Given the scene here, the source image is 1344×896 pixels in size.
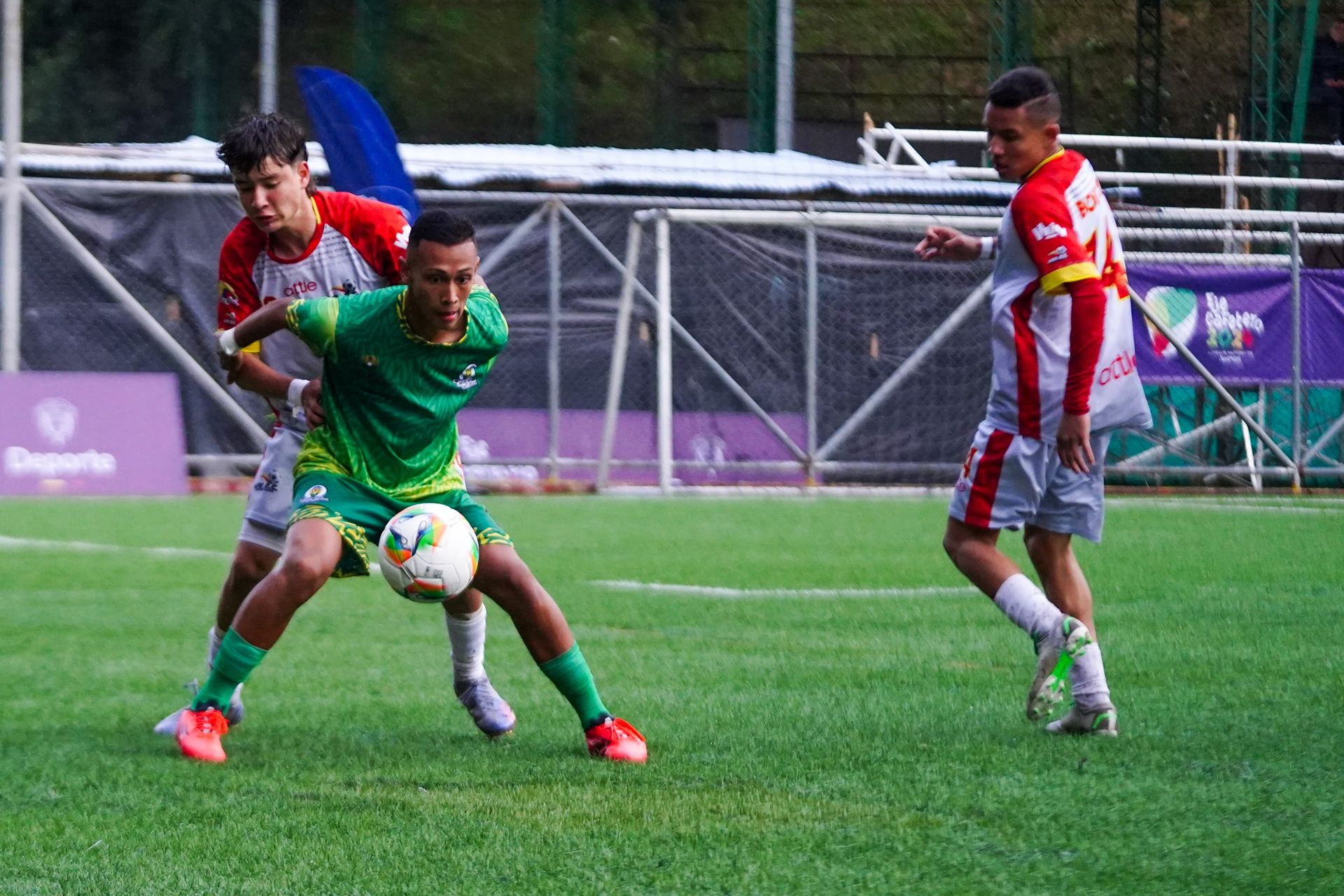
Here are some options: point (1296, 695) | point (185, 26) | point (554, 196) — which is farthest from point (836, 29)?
point (1296, 695)

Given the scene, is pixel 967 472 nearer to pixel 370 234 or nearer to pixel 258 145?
pixel 370 234

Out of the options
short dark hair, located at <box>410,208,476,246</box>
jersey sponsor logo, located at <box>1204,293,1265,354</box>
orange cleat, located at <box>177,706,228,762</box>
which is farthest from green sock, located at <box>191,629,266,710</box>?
jersey sponsor logo, located at <box>1204,293,1265,354</box>

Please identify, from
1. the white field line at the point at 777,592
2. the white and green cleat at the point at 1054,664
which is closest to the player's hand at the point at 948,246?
the white and green cleat at the point at 1054,664

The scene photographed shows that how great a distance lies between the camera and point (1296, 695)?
18.5 feet

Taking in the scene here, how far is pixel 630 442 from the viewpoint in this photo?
1670 cm

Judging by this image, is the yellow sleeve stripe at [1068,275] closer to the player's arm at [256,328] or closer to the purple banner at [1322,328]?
the player's arm at [256,328]

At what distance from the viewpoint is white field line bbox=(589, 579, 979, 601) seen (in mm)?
8680

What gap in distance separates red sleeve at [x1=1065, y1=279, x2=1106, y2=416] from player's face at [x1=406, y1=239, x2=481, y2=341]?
5.05 ft

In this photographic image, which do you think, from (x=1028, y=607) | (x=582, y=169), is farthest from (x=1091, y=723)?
(x=582, y=169)

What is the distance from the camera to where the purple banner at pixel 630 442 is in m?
16.5

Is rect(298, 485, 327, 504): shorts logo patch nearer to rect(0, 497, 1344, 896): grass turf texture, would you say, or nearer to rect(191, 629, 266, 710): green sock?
rect(191, 629, 266, 710): green sock

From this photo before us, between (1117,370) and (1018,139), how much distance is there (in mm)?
681

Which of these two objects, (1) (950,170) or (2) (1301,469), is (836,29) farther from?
(2) (1301,469)

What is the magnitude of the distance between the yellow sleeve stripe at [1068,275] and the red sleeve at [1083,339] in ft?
0.04
